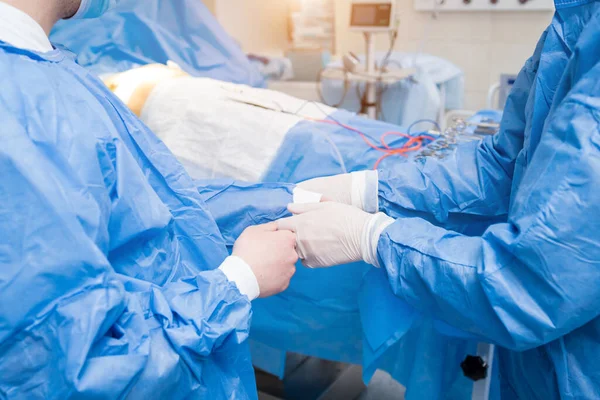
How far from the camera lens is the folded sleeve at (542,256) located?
659 millimetres

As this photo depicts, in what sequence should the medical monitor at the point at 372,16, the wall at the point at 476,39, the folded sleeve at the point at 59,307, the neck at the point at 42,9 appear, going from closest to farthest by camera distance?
the folded sleeve at the point at 59,307 < the neck at the point at 42,9 < the medical monitor at the point at 372,16 < the wall at the point at 476,39

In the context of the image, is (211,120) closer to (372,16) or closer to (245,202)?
(245,202)

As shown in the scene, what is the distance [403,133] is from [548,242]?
102cm

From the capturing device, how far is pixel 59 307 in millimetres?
605

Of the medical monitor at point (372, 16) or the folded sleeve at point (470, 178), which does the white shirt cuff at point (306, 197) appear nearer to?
the folded sleeve at point (470, 178)

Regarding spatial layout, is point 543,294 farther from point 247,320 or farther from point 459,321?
point 247,320

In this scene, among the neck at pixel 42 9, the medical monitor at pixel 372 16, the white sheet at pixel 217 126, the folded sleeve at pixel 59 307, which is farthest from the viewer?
the medical monitor at pixel 372 16

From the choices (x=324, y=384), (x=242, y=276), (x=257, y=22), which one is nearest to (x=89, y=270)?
(x=242, y=276)

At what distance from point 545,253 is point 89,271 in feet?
1.91

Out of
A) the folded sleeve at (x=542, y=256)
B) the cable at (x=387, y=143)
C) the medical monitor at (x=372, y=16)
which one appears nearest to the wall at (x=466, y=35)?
the medical monitor at (x=372, y=16)

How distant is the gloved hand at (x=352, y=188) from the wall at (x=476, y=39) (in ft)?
8.43

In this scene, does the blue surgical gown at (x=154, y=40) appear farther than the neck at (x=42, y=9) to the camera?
Yes

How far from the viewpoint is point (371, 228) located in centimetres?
95

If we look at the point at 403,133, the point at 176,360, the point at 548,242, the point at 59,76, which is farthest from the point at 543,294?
the point at 403,133
